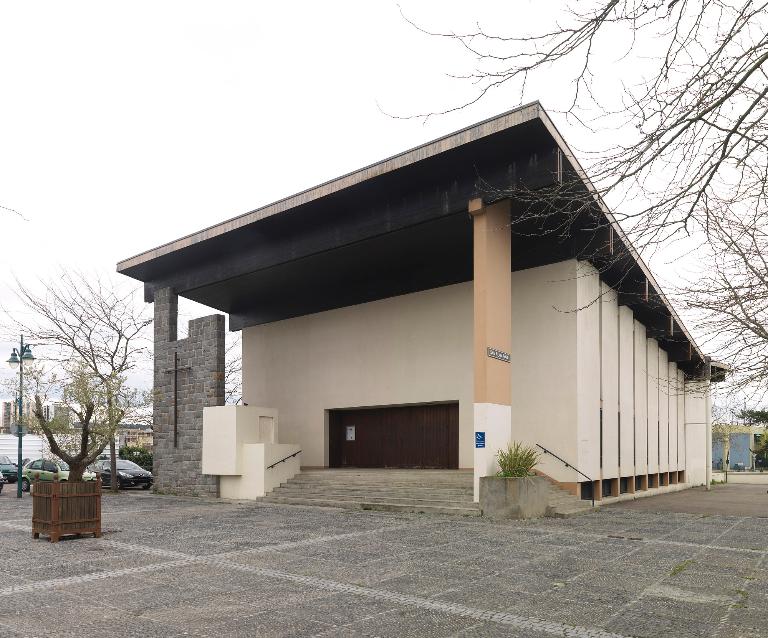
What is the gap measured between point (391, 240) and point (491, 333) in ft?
16.1

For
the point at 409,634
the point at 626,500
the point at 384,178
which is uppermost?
the point at 384,178

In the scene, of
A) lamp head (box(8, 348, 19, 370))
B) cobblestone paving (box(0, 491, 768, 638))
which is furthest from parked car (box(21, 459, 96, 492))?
cobblestone paving (box(0, 491, 768, 638))

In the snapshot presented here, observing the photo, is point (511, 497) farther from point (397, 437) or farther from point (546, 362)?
point (397, 437)

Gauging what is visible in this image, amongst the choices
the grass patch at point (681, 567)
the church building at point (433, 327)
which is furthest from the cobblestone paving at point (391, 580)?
the church building at point (433, 327)

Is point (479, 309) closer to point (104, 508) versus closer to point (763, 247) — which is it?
point (763, 247)

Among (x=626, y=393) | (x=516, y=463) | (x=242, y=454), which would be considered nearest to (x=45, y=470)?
(x=242, y=454)

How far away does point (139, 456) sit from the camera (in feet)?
115

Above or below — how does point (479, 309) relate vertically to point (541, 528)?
above

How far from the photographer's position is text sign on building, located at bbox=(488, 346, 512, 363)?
1548cm

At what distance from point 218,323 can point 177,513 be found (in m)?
6.78

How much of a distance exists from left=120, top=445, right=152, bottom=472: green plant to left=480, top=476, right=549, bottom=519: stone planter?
23.9m

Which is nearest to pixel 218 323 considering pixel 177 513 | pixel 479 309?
pixel 177 513

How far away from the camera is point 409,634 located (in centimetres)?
612

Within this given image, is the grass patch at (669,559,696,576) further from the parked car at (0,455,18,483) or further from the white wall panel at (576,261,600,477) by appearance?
the parked car at (0,455,18,483)
